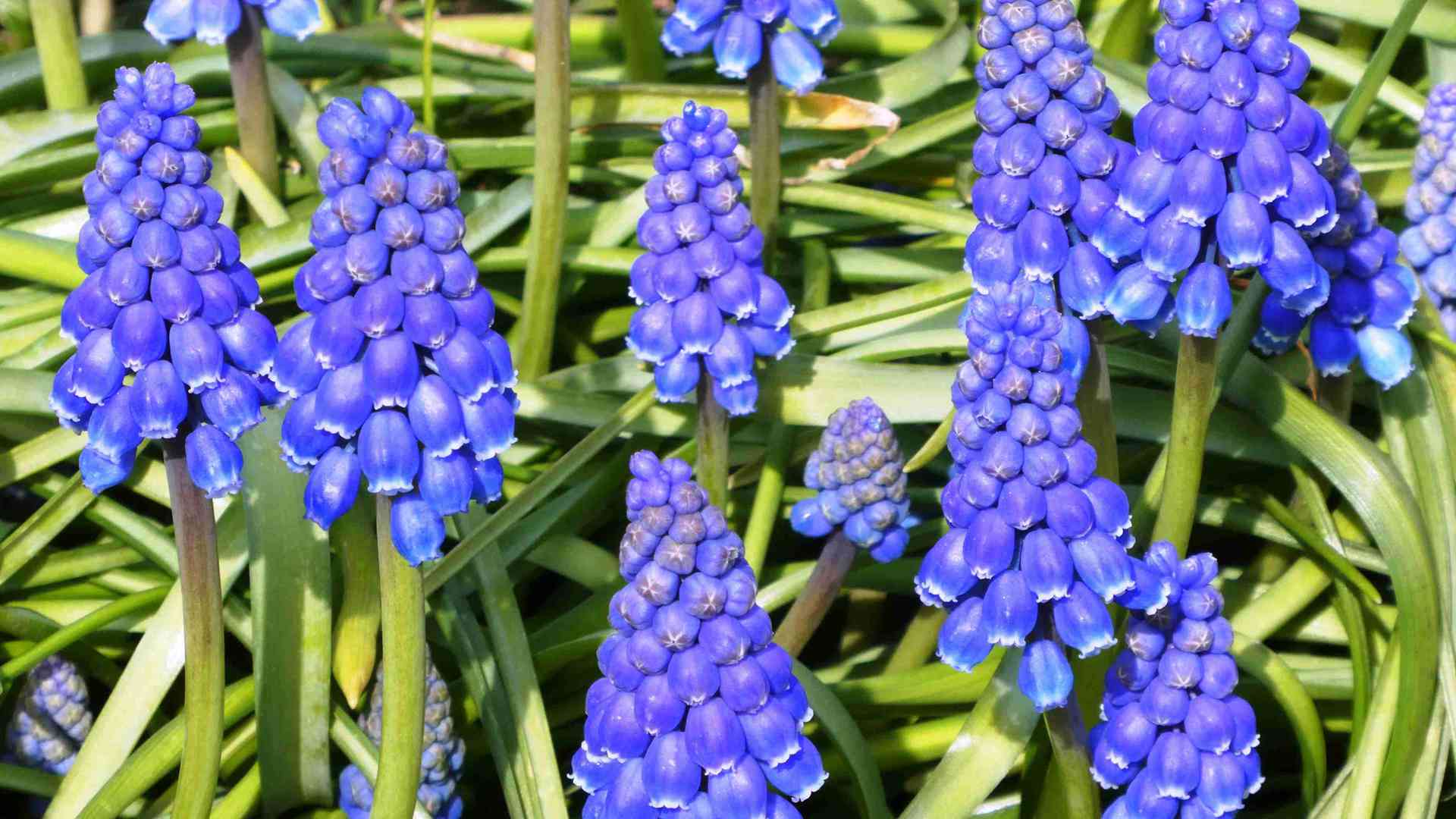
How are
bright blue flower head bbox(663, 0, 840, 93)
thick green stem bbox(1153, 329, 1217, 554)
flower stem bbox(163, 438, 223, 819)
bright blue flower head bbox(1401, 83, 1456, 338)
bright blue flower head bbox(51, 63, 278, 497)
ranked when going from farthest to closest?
bright blue flower head bbox(663, 0, 840, 93)
bright blue flower head bbox(1401, 83, 1456, 338)
thick green stem bbox(1153, 329, 1217, 554)
flower stem bbox(163, 438, 223, 819)
bright blue flower head bbox(51, 63, 278, 497)

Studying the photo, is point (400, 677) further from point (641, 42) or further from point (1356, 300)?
point (641, 42)

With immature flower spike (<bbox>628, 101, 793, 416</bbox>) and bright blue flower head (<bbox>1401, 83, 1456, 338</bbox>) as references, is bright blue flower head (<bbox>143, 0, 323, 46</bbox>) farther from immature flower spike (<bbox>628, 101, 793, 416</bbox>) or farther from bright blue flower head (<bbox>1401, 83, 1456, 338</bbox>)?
bright blue flower head (<bbox>1401, 83, 1456, 338</bbox>)

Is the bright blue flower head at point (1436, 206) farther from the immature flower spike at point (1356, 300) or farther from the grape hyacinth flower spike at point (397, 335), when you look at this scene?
the grape hyacinth flower spike at point (397, 335)

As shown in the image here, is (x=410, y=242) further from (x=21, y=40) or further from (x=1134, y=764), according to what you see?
(x=21, y=40)

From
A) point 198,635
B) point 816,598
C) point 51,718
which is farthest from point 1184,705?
point 51,718

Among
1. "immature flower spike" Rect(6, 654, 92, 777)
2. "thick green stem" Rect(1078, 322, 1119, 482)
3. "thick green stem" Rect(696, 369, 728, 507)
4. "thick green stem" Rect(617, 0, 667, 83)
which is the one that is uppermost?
"thick green stem" Rect(1078, 322, 1119, 482)

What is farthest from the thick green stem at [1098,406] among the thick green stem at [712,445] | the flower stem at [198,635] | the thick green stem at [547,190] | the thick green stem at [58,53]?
the thick green stem at [58,53]

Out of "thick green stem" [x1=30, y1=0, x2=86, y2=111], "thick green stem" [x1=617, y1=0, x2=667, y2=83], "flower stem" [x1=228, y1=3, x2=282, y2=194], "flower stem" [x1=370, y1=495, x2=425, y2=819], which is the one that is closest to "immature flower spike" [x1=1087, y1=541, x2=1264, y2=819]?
"flower stem" [x1=370, y1=495, x2=425, y2=819]
